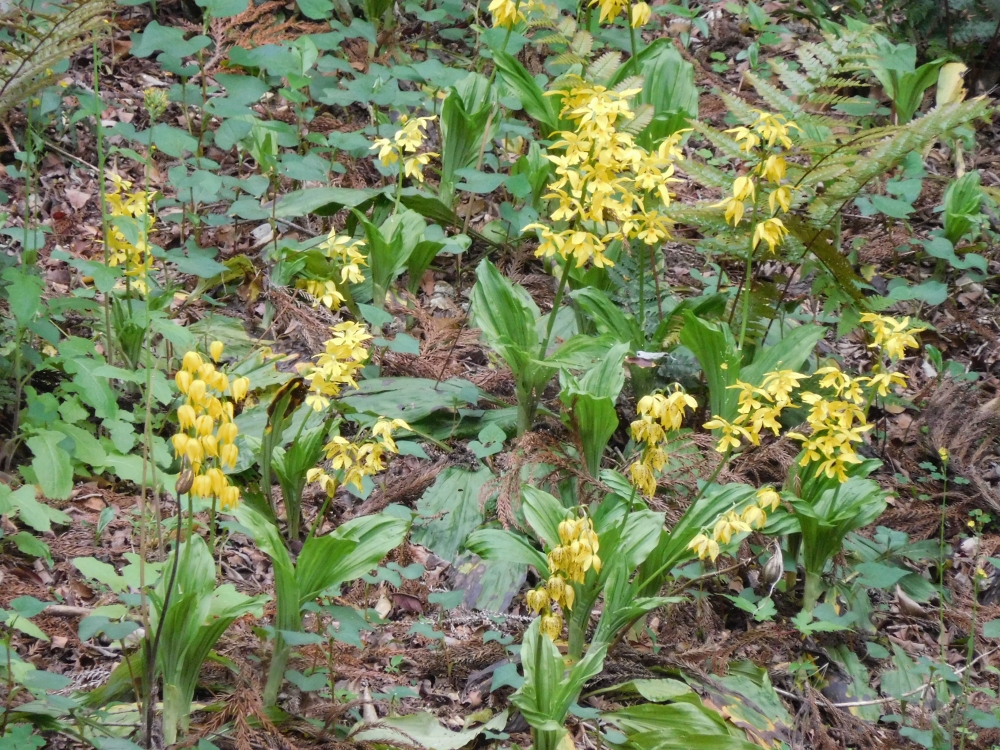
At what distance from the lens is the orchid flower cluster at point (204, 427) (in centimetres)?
155

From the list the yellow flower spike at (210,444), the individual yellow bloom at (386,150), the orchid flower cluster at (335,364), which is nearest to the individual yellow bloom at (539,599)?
the orchid flower cluster at (335,364)

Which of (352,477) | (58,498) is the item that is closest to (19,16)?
(58,498)

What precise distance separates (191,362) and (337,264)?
6.13ft

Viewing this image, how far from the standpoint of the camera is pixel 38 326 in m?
2.66

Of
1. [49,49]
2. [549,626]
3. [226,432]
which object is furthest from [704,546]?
[49,49]

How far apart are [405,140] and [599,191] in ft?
3.25

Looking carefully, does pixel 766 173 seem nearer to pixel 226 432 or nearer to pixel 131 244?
pixel 226 432

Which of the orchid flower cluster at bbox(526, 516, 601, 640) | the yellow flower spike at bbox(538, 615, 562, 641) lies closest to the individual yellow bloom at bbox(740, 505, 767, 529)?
the orchid flower cluster at bbox(526, 516, 601, 640)

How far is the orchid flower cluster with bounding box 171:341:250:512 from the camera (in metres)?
1.55

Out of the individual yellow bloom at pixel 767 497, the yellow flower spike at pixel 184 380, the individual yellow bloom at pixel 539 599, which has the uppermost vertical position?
the yellow flower spike at pixel 184 380

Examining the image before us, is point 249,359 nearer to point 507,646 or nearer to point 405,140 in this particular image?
point 405,140

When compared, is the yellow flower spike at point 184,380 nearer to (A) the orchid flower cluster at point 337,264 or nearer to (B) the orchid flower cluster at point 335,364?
(B) the orchid flower cluster at point 335,364

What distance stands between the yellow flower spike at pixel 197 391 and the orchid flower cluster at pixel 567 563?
818mm

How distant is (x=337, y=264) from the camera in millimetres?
3381
